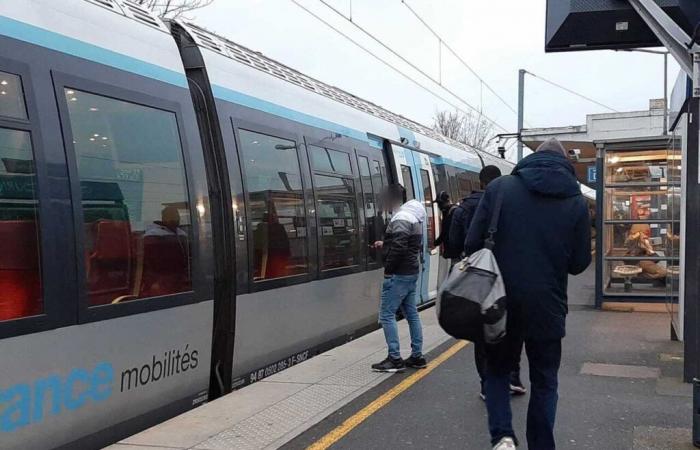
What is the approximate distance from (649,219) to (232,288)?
26.3 ft

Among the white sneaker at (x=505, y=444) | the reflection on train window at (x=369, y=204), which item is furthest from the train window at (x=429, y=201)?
the white sneaker at (x=505, y=444)

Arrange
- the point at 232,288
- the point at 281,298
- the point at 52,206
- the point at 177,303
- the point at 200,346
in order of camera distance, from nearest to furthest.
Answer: the point at 52,206, the point at 177,303, the point at 200,346, the point at 232,288, the point at 281,298

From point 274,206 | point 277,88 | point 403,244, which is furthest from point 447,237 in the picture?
point 277,88

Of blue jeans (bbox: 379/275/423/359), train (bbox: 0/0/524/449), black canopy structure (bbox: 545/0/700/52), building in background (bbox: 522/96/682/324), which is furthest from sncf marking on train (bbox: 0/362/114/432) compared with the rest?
building in background (bbox: 522/96/682/324)

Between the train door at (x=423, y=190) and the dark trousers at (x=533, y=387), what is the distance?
6.63m

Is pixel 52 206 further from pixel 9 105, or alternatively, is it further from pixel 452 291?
pixel 452 291

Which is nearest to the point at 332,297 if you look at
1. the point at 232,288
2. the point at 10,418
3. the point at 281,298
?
the point at 281,298

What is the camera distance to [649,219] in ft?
36.9

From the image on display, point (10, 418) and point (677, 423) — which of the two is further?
point (677, 423)

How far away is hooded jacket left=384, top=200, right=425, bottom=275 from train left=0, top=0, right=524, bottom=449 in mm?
1008

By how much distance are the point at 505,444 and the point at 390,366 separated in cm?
291

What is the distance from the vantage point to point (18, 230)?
151 inches

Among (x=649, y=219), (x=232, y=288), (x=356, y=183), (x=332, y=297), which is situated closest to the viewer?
(x=232, y=288)

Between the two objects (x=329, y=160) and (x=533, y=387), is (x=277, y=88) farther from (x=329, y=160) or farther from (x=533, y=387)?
(x=533, y=387)
